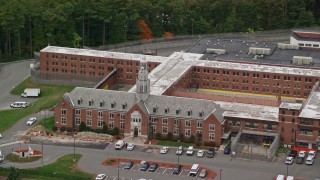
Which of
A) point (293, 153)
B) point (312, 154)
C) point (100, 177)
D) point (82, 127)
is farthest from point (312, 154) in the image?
point (82, 127)

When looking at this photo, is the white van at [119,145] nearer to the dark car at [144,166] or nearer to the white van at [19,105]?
the dark car at [144,166]

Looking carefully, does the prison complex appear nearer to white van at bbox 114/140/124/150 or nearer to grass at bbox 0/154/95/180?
white van at bbox 114/140/124/150

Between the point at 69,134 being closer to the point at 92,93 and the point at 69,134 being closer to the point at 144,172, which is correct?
the point at 92,93

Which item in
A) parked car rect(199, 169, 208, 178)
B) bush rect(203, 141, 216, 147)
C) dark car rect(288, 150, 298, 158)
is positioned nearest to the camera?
parked car rect(199, 169, 208, 178)

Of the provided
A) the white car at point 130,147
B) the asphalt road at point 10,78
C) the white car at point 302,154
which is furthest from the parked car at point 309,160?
the asphalt road at point 10,78

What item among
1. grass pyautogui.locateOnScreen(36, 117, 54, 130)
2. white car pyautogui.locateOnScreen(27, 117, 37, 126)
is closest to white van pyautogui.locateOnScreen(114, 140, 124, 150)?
grass pyautogui.locateOnScreen(36, 117, 54, 130)

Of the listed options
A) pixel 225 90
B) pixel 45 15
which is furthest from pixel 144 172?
pixel 45 15

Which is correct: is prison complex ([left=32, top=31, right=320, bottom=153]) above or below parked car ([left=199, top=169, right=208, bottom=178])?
above
